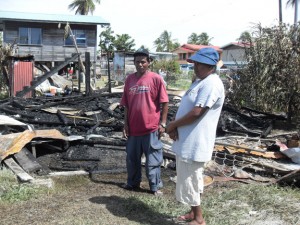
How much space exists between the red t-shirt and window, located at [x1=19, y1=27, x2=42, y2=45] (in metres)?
27.6

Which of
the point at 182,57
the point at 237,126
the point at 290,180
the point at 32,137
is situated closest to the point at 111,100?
the point at 237,126

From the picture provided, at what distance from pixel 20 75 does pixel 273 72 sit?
419 inches

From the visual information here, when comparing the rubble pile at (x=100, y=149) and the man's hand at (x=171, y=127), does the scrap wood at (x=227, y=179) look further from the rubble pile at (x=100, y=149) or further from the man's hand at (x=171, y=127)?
the man's hand at (x=171, y=127)

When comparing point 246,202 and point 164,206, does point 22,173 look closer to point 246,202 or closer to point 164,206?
point 164,206

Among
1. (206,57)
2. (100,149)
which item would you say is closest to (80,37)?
(100,149)

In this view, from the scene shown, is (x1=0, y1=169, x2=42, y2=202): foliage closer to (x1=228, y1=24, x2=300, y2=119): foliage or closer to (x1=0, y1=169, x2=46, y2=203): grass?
(x1=0, y1=169, x2=46, y2=203): grass

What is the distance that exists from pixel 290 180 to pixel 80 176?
2957mm

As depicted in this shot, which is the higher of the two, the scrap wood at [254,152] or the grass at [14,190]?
the scrap wood at [254,152]

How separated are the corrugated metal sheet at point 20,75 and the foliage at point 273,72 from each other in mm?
9269

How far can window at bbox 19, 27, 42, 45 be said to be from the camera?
3028 centimetres

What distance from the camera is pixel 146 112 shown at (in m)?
4.79

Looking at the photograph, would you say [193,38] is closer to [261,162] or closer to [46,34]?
[46,34]

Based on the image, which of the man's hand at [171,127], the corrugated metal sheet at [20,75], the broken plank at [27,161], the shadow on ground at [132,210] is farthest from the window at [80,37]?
the man's hand at [171,127]

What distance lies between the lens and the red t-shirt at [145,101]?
4785mm
